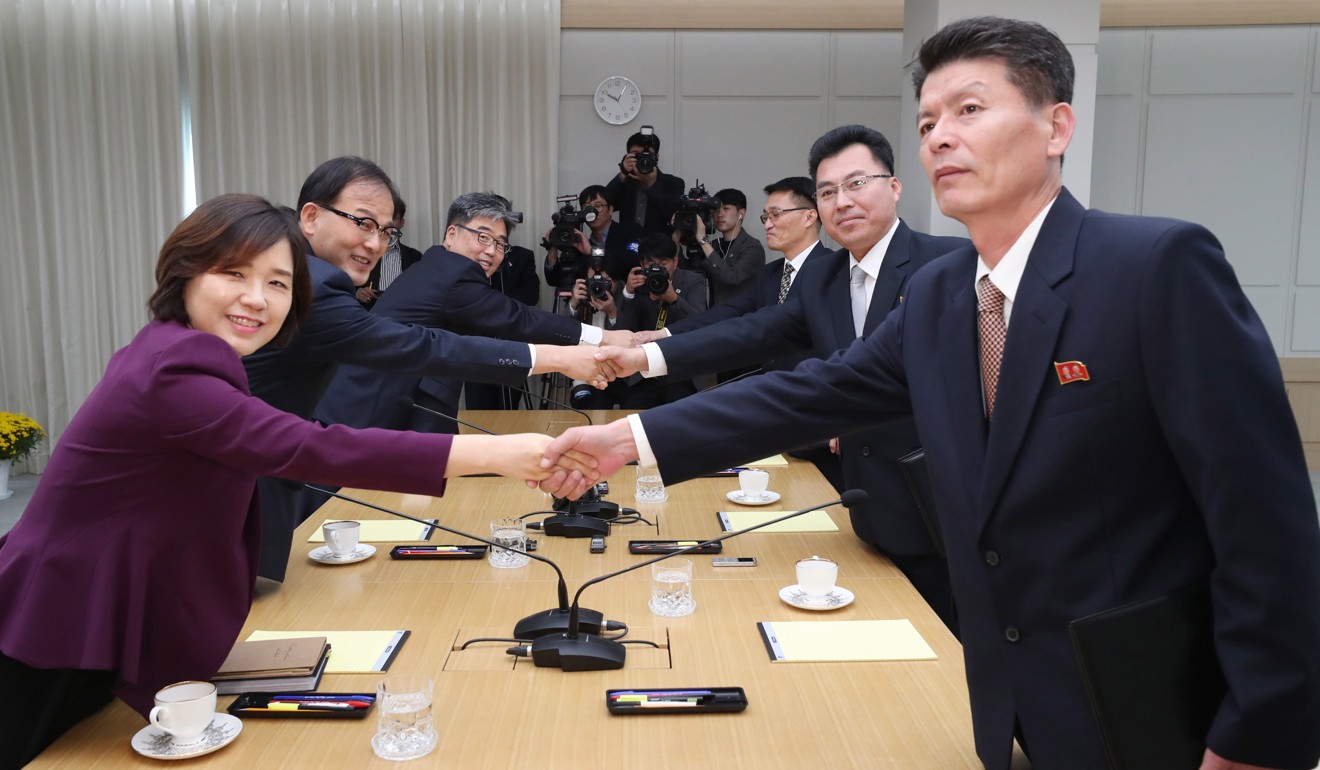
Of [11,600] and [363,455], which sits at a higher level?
[363,455]

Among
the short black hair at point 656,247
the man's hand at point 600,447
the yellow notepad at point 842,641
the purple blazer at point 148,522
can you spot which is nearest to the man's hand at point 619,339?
the short black hair at point 656,247

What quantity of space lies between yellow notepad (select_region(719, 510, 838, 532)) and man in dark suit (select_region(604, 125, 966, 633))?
0.46 feet

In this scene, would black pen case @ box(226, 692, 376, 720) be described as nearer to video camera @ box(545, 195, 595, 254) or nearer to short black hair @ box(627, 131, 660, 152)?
video camera @ box(545, 195, 595, 254)

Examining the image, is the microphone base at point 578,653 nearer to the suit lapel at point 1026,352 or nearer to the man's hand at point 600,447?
the man's hand at point 600,447

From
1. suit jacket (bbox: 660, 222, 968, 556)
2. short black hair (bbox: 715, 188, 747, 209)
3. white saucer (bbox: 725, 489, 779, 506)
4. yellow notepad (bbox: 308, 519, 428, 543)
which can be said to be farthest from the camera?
short black hair (bbox: 715, 188, 747, 209)

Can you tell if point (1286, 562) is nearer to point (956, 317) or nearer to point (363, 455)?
point (956, 317)

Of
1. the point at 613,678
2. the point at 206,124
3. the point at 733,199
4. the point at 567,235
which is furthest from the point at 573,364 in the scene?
the point at 206,124

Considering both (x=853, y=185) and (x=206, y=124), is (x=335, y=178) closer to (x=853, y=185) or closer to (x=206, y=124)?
(x=853, y=185)

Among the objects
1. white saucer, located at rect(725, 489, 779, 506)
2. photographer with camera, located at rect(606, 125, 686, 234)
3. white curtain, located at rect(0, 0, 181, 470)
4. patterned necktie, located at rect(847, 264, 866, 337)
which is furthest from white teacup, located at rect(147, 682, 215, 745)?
white curtain, located at rect(0, 0, 181, 470)

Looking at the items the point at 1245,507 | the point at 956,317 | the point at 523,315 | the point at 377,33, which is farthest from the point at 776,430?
the point at 377,33

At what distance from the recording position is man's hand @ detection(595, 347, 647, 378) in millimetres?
3668

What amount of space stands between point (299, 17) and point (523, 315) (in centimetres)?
399

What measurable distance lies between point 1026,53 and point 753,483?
1728 millimetres

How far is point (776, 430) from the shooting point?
6.33 ft
